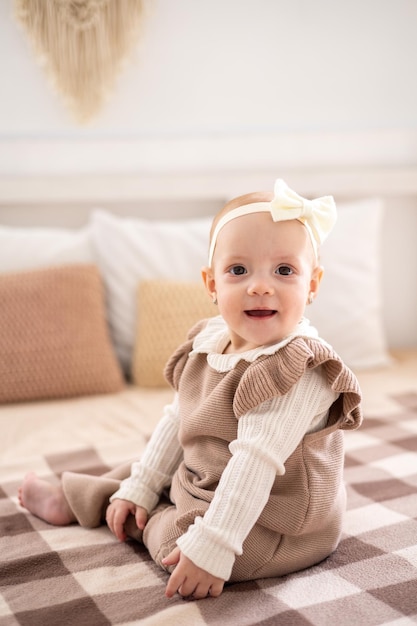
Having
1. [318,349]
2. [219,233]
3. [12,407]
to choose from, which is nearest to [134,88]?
[12,407]

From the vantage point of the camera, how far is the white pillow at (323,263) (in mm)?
2070

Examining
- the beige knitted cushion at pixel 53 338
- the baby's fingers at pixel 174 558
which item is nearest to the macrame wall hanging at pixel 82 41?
the beige knitted cushion at pixel 53 338

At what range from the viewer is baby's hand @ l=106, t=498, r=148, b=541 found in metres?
1.06

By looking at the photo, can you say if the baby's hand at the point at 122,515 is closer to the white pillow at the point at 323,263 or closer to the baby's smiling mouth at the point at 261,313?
the baby's smiling mouth at the point at 261,313

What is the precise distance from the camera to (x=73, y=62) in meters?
2.27

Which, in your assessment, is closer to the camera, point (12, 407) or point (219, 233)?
point (219, 233)

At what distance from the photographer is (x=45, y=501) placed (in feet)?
3.85

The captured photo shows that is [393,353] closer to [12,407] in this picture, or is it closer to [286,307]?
[12,407]

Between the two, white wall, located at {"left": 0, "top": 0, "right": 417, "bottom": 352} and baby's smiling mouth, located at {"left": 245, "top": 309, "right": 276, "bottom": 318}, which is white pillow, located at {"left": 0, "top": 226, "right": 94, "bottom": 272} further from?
baby's smiling mouth, located at {"left": 245, "top": 309, "right": 276, "bottom": 318}

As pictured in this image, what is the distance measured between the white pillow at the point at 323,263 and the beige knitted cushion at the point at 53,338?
115 millimetres

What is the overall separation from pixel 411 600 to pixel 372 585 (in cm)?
6

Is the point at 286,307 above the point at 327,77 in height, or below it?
below

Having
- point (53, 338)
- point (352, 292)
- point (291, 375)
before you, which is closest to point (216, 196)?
point (352, 292)

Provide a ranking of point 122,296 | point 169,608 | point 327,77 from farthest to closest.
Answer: point 327,77 → point 122,296 → point 169,608
